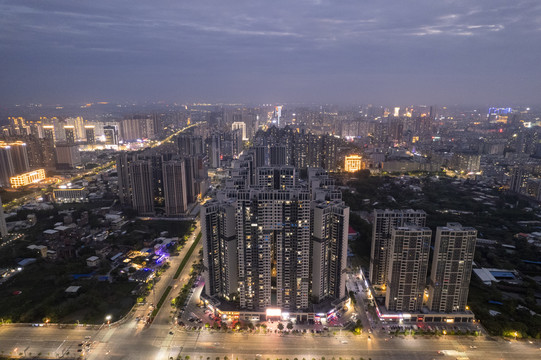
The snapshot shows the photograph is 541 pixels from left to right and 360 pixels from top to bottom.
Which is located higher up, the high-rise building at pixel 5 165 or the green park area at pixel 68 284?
the high-rise building at pixel 5 165

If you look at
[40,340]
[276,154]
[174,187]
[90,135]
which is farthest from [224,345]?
[90,135]

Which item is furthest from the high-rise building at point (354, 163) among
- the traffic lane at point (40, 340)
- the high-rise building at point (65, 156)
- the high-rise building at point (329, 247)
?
the high-rise building at point (65, 156)

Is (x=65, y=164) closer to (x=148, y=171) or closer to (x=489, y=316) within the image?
(x=148, y=171)

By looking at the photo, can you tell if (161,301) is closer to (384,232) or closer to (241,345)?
(241,345)

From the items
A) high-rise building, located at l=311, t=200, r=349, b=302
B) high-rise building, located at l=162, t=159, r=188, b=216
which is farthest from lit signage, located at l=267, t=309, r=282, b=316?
high-rise building, located at l=162, t=159, r=188, b=216

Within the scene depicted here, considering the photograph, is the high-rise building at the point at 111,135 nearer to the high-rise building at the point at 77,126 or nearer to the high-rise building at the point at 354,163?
the high-rise building at the point at 77,126
